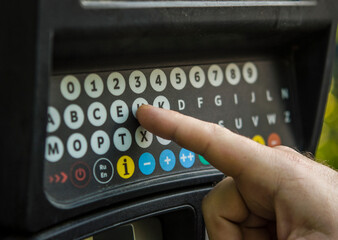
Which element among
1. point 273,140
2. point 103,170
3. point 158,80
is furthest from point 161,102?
point 273,140

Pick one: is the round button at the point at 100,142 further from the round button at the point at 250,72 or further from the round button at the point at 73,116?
the round button at the point at 250,72

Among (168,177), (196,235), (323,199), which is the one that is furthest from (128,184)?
(323,199)

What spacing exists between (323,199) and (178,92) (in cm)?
28

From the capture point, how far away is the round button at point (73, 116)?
0.77 metres

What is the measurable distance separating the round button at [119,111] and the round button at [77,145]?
6 cm

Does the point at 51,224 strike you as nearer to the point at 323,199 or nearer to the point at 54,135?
the point at 54,135

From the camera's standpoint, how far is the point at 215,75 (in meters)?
0.93

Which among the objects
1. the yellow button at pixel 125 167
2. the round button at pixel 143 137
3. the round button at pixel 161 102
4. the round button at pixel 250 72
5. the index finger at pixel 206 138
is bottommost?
the yellow button at pixel 125 167

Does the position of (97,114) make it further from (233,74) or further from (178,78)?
(233,74)

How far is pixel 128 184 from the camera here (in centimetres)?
83

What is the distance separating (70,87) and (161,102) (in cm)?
16

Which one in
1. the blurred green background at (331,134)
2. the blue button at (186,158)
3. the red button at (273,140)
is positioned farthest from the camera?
the blurred green background at (331,134)

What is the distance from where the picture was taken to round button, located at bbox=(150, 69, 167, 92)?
0.86 m

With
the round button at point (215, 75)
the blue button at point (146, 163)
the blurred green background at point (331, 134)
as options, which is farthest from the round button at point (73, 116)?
the blurred green background at point (331, 134)
